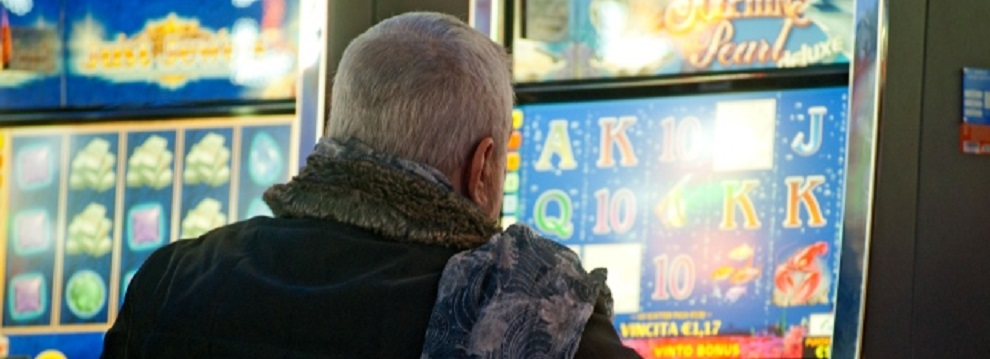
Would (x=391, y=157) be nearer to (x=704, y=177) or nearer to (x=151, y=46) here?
(x=704, y=177)

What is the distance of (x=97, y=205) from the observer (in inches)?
123

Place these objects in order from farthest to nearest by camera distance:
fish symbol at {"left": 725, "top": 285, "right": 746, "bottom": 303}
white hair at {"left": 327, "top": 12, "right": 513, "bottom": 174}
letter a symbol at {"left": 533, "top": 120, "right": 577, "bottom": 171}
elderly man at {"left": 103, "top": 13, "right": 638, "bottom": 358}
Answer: letter a symbol at {"left": 533, "top": 120, "right": 577, "bottom": 171}, fish symbol at {"left": 725, "top": 285, "right": 746, "bottom": 303}, white hair at {"left": 327, "top": 12, "right": 513, "bottom": 174}, elderly man at {"left": 103, "top": 13, "right": 638, "bottom": 358}

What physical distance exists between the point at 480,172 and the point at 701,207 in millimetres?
941

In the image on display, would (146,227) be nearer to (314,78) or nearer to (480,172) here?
(314,78)

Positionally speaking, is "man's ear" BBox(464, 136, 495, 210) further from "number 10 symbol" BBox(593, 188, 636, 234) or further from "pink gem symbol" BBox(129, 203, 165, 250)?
"pink gem symbol" BBox(129, 203, 165, 250)

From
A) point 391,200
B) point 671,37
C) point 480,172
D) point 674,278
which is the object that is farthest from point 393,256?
A: point 671,37

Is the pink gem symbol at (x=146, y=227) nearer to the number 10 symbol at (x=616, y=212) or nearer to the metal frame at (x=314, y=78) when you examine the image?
the metal frame at (x=314, y=78)

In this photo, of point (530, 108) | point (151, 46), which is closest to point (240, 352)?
Answer: point (530, 108)

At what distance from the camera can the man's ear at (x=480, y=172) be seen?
6.47ft

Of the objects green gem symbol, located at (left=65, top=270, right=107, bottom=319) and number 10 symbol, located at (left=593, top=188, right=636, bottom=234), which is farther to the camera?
green gem symbol, located at (left=65, top=270, right=107, bottom=319)

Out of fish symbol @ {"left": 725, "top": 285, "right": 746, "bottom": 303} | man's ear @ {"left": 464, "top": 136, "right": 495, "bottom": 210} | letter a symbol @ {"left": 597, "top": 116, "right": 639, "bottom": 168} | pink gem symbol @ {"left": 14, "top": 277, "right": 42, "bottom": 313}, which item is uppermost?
letter a symbol @ {"left": 597, "top": 116, "right": 639, "bottom": 168}

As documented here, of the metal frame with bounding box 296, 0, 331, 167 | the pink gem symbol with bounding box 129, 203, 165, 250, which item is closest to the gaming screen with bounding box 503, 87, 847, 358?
the metal frame with bounding box 296, 0, 331, 167

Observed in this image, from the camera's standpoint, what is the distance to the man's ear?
1972mm

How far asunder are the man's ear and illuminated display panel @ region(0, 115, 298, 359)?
110 cm
